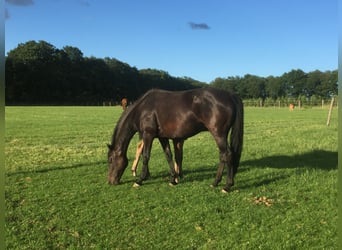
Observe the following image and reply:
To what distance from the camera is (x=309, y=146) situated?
13555 millimetres

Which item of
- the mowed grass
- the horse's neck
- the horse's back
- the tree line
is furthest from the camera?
the tree line

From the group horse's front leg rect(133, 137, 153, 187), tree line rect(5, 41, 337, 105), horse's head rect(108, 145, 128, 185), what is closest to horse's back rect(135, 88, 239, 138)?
horse's front leg rect(133, 137, 153, 187)

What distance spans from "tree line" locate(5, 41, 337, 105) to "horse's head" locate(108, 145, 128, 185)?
68.1m

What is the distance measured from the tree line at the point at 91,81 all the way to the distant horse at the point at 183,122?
68.2 metres

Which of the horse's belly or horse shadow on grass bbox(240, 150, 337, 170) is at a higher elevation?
the horse's belly

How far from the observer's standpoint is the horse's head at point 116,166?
25.4 ft

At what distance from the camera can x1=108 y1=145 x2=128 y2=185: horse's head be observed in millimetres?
7730

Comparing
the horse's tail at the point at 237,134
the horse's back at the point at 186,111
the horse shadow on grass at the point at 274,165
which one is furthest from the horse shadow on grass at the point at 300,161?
the horse's back at the point at 186,111

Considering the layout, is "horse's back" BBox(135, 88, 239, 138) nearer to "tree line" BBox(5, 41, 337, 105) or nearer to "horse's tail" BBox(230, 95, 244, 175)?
"horse's tail" BBox(230, 95, 244, 175)

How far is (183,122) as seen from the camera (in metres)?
7.52

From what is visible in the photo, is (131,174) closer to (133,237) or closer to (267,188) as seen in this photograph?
(267,188)

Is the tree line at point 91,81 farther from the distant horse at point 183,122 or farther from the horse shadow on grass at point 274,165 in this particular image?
the distant horse at point 183,122

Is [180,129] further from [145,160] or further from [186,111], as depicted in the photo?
[145,160]

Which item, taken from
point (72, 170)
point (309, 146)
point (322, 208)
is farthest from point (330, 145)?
point (72, 170)
